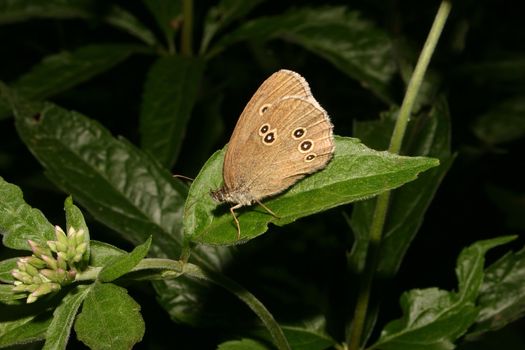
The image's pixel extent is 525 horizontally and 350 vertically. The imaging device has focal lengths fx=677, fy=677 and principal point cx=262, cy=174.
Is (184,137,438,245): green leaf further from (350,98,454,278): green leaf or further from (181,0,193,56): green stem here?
(181,0,193,56): green stem

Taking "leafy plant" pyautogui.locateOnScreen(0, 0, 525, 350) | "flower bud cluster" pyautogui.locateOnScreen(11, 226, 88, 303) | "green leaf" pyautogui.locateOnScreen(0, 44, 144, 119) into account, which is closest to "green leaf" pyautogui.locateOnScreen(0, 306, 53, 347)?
"leafy plant" pyautogui.locateOnScreen(0, 0, 525, 350)

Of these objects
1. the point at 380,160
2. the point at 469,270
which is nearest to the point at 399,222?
the point at 469,270

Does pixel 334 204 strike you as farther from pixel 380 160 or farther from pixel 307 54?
pixel 307 54

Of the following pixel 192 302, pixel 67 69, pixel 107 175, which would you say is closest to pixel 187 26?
pixel 67 69

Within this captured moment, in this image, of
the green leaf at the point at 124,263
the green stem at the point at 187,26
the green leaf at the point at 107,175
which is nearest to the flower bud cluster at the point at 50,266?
the green leaf at the point at 124,263

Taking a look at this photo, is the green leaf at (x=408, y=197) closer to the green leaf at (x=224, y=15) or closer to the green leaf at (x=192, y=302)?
the green leaf at (x=192, y=302)

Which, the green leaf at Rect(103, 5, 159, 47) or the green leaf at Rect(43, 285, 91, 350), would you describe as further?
the green leaf at Rect(103, 5, 159, 47)
